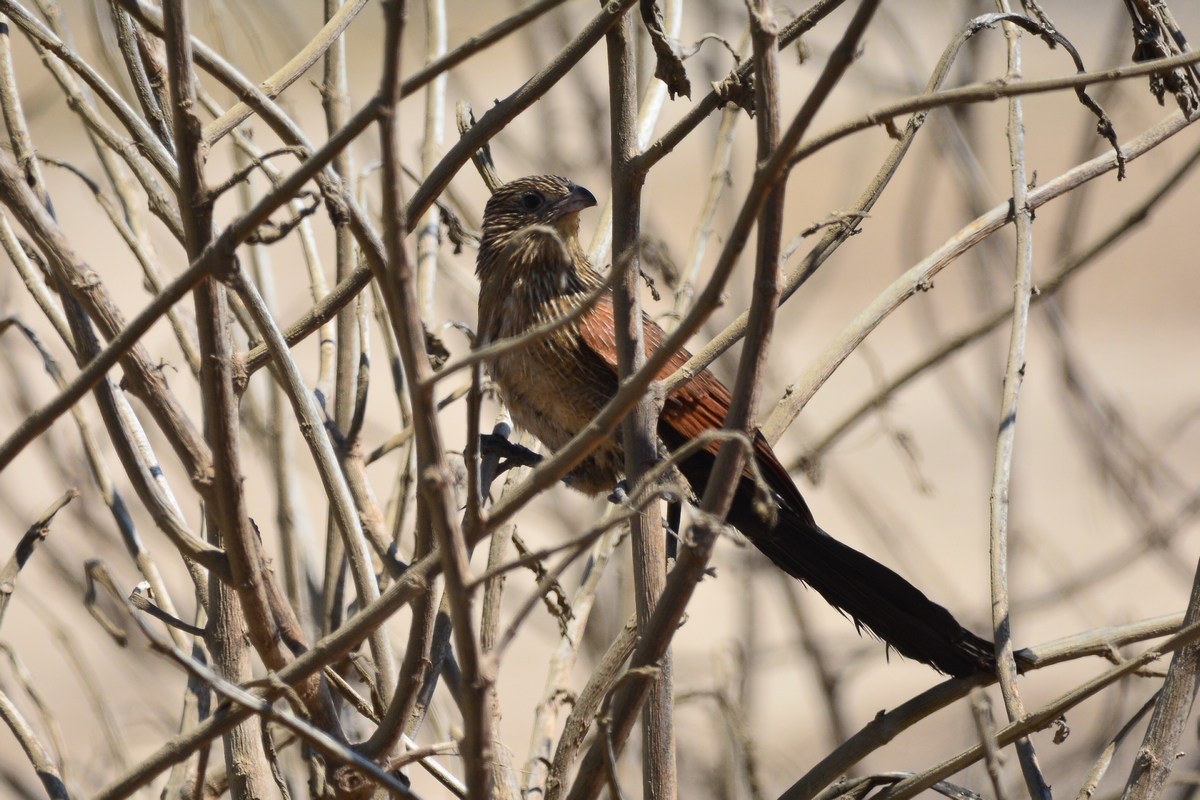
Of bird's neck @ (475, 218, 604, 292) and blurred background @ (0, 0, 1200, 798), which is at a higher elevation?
blurred background @ (0, 0, 1200, 798)

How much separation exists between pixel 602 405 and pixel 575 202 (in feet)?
1.92

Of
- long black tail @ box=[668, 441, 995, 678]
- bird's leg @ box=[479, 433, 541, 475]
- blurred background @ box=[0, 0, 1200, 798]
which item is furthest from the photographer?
blurred background @ box=[0, 0, 1200, 798]

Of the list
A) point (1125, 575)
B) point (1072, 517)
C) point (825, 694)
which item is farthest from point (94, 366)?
point (1072, 517)

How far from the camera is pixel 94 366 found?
124 cm

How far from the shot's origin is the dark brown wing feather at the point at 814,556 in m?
2.13

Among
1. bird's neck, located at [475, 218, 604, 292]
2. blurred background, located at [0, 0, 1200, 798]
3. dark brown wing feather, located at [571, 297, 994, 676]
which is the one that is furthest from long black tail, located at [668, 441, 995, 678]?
bird's neck, located at [475, 218, 604, 292]

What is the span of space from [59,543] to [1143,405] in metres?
8.25

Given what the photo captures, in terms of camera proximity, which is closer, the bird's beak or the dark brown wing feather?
the dark brown wing feather

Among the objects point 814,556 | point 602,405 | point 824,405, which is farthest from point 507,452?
point 824,405

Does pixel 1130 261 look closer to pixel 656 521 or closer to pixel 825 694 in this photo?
pixel 825 694

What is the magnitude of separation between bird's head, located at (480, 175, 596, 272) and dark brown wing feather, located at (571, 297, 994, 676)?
318 mm

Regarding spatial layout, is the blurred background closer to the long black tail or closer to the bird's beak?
the bird's beak

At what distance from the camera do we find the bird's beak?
3.19 metres

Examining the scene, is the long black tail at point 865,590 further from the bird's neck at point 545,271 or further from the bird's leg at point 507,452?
the bird's neck at point 545,271
